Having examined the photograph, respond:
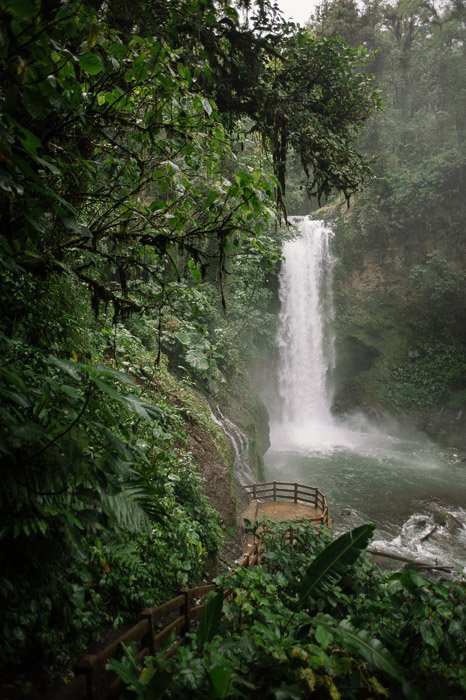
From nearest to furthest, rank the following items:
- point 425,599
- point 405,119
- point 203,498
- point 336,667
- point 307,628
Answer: point 336,667, point 425,599, point 307,628, point 203,498, point 405,119

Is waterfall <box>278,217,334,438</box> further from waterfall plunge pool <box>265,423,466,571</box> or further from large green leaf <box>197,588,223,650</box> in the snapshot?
large green leaf <box>197,588,223,650</box>

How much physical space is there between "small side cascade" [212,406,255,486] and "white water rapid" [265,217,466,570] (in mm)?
A: 2961

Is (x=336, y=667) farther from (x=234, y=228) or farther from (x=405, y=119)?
(x=405, y=119)

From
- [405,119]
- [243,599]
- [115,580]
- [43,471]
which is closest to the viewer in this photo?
[43,471]

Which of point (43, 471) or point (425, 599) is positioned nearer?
point (43, 471)

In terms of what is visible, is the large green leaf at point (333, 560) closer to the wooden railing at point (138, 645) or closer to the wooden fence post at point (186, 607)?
the wooden railing at point (138, 645)

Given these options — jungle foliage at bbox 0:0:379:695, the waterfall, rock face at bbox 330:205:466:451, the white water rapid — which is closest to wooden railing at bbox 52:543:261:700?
jungle foliage at bbox 0:0:379:695

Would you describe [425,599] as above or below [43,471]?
below

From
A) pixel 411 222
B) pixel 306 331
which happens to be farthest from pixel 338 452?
pixel 411 222

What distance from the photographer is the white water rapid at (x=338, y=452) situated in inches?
483

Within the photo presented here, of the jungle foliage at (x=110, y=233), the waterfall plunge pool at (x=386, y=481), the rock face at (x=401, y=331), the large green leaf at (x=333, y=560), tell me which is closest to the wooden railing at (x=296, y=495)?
the waterfall plunge pool at (x=386, y=481)

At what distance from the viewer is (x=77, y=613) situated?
144 inches

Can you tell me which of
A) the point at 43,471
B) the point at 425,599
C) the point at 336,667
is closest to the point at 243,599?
the point at 336,667

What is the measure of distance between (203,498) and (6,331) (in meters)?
4.03
